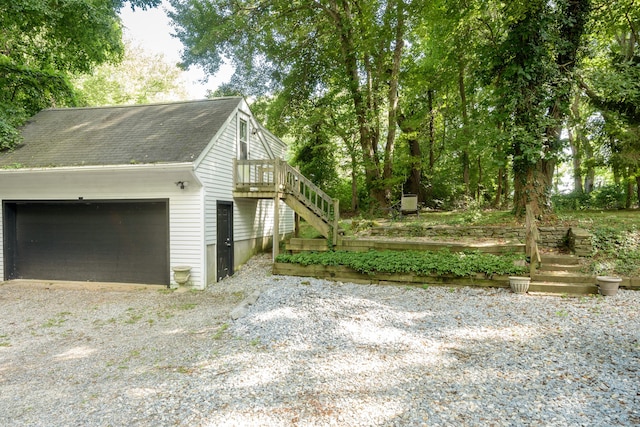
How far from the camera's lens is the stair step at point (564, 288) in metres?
6.77

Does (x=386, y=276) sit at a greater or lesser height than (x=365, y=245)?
→ lesser

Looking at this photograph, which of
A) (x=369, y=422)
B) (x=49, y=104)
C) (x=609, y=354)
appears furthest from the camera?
(x=49, y=104)

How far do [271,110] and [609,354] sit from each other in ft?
48.2

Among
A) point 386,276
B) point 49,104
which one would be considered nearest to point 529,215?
point 386,276

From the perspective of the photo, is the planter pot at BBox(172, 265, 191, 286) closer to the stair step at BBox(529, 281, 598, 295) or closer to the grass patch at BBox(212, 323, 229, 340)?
the grass patch at BBox(212, 323, 229, 340)

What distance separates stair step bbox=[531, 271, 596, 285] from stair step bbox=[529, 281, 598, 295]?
0.30ft

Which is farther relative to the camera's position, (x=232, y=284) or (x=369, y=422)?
(x=232, y=284)

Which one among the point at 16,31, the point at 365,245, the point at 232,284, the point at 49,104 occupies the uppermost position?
the point at 16,31

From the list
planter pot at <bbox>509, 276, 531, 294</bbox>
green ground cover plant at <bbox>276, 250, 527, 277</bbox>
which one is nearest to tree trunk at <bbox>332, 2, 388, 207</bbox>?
green ground cover plant at <bbox>276, 250, 527, 277</bbox>

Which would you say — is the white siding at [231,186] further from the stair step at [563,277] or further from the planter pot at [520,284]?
the stair step at [563,277]

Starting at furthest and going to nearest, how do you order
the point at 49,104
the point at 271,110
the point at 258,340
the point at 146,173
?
the point at 271,110 → the point at 49,104 → the point at 146,173 → the point at 258,340

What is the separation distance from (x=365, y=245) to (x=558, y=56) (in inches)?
301

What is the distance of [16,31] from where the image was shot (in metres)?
11.9

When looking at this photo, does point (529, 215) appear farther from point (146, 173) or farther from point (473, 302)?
point (146, 173)
